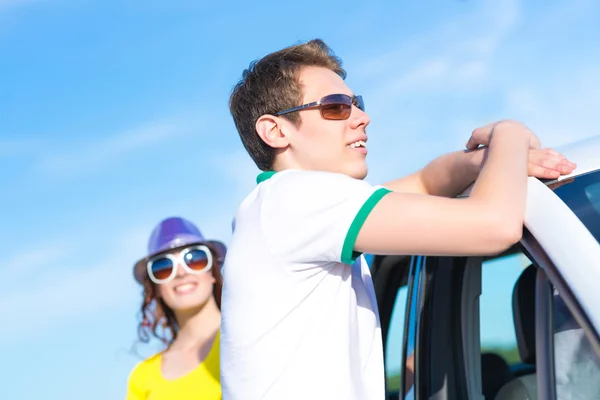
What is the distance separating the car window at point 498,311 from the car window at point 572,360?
318mm

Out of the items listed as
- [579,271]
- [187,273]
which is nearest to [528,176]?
[579,271]

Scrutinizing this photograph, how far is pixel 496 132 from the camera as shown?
2324 millimetres

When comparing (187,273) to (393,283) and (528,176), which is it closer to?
(393,283)

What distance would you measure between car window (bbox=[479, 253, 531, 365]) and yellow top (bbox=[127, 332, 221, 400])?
5.64 feet

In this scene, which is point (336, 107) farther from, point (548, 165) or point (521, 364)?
point (521, 364)

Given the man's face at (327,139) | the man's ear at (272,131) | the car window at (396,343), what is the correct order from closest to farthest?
the man's face at (327,139) < the man's ear at (272,131) < the car window at (396,343)

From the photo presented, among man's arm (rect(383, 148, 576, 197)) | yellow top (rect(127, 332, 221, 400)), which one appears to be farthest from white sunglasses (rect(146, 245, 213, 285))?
man's arm (rect(383, 148, 576, 197))

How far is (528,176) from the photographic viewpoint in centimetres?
219

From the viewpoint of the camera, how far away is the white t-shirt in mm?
2109

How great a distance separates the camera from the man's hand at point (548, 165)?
6.99ft

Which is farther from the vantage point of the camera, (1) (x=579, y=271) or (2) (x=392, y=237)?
(2) (x=392, y=237)

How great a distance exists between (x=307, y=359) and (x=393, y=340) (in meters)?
0.82

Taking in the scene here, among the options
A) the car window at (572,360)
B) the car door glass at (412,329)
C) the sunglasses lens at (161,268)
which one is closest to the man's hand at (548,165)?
the car window at (572,360)

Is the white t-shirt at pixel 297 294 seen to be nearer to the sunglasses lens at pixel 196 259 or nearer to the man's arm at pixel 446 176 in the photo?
the man's arm at pixel 446 176
